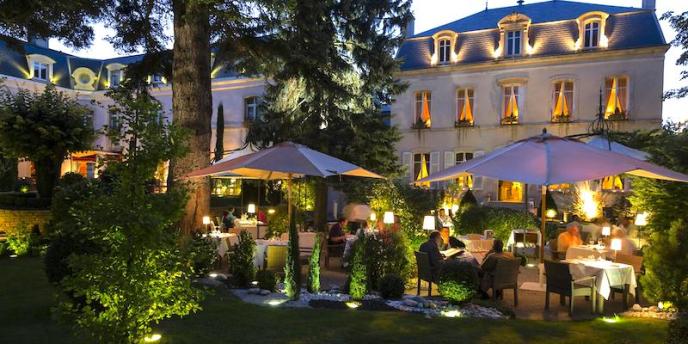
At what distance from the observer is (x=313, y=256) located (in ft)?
29.0

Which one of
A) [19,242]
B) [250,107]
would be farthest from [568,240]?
[250,107]

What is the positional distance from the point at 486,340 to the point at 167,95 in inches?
1193

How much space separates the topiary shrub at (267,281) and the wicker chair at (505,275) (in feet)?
11.7

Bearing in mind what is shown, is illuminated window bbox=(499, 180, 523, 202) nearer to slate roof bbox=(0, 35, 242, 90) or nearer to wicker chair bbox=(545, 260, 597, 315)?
slate roof bbox=(0, 35, 242, 90)

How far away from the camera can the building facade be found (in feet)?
80.8

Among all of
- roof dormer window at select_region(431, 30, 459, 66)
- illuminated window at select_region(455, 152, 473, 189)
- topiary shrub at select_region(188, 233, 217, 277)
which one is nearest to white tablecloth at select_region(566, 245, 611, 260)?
topiary shrub at select_region(188, 233, 217, 277)

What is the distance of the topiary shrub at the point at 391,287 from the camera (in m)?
8.50

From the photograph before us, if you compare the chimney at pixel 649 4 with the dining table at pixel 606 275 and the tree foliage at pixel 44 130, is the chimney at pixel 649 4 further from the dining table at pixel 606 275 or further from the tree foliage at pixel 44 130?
the tree foliage at pixel 44 130

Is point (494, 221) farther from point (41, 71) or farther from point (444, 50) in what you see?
point (41, 71)

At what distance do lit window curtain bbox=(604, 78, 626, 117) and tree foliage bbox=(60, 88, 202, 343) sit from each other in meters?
24.6

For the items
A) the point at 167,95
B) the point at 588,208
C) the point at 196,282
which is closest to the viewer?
the point at 196,282

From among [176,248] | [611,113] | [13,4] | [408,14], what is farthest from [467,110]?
A: [176,248]

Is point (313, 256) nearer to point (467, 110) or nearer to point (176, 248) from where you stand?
point (176, 248)

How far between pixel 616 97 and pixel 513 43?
5.43 m
